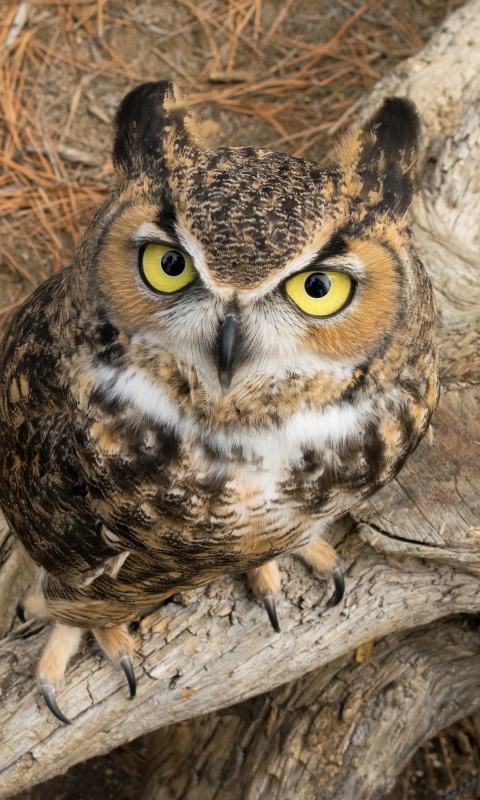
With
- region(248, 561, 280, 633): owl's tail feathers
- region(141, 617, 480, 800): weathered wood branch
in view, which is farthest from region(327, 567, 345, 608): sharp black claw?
region(141, 617, 480, 800): weathered wood branch

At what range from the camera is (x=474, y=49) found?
6.31ft

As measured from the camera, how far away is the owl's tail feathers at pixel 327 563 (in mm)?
1494

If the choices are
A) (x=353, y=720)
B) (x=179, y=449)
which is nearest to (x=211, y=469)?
(x=179, y=449)

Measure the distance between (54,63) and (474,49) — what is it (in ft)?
4.82

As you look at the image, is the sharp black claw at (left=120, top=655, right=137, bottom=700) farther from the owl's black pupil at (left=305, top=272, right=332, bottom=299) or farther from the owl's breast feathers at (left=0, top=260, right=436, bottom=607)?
the owl's black pupil at (left=305, top=272, right=332, bottom=299)

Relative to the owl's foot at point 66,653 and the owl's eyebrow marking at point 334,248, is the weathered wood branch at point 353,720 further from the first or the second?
the owl's eyebrow marking at point 334,248

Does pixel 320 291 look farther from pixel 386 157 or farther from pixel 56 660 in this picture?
pixel 56 660

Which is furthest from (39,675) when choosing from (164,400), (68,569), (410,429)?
(410,429)

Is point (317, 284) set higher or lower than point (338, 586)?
higher

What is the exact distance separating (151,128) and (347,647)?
3.65 ft

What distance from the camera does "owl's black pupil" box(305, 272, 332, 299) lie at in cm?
86

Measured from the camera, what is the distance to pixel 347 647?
5.09 ft

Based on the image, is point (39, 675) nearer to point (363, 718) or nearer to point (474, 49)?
point (363, 718)

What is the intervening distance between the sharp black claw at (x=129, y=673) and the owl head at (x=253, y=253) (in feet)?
2.43
